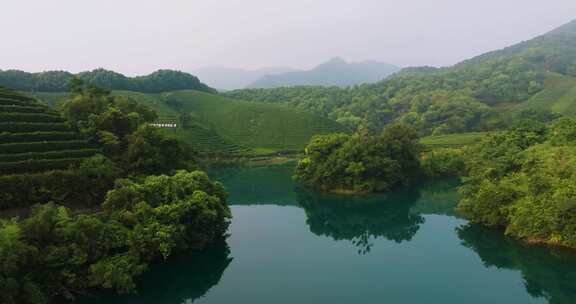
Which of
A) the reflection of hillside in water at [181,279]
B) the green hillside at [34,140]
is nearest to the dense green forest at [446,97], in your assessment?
the reflection of hillside in water at [181,279]

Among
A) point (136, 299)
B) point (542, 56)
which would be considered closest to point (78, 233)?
point (136, 299)

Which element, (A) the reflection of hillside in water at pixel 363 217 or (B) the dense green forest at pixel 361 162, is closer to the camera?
(A) the reflection of hillside in water at pixel 363 217

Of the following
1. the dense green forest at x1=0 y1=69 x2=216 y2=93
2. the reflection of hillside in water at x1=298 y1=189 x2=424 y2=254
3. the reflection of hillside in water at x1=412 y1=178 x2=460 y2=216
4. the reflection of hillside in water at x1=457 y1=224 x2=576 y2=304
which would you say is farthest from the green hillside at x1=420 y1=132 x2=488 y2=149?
the dense green forest at x1=0 y1=69 x2=216 y2=93

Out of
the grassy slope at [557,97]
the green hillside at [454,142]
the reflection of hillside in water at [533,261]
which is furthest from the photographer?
the grassy slope at [557,97]

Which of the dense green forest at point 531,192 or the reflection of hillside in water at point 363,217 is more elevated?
the dense green forest at point 531,192

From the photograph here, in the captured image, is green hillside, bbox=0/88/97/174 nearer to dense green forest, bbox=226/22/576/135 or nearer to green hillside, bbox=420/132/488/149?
green hillside, bbox=420/132/488/149

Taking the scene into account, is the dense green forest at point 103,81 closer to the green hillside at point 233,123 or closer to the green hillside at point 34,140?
the green hillside at point 233,123

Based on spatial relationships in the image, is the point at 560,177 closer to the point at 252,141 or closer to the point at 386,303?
the point at 386,303
